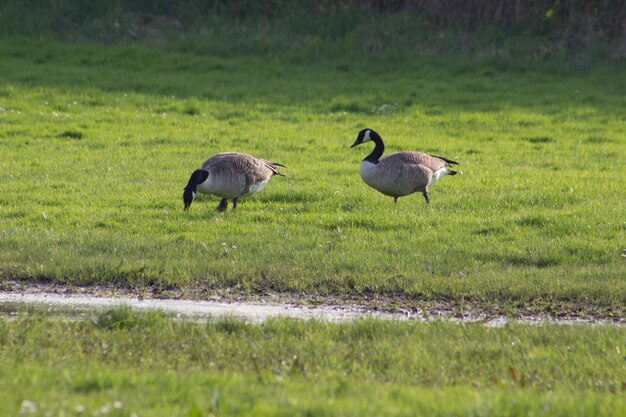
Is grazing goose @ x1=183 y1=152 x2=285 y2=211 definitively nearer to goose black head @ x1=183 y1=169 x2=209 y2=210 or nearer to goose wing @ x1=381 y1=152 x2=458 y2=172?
goose black head @ x1=183 y1=169 x2=209 y2=210

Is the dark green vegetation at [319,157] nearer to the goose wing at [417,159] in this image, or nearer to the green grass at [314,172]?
the green grass at [314,172]

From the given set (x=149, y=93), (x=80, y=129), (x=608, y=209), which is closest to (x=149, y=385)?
(x=608, y=209)

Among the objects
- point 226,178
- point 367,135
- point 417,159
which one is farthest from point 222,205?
point 367,135

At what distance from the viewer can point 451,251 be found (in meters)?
10.8

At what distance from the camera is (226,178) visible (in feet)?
41.9

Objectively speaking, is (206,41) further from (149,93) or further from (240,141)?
(240,141)

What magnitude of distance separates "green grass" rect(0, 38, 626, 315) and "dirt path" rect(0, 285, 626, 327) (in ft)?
1.19

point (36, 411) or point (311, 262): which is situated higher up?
point (36, 411)

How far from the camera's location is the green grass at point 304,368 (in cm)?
538

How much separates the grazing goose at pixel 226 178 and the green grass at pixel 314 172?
12.7 inches

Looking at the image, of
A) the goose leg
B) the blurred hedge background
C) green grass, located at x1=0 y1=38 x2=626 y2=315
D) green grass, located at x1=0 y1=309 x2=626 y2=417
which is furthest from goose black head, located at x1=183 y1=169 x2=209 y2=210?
the blurred hedge background

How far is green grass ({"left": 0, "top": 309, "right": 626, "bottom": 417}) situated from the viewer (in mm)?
5375

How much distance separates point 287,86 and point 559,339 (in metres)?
17.5

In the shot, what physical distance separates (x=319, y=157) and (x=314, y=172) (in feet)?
4.88
